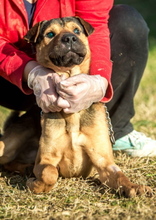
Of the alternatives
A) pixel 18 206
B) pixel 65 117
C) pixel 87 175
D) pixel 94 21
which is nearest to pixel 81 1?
pixel 94 21

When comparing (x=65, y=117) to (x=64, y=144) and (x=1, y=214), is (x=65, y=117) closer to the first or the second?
(x=64, y=144)

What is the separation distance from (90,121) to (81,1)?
3.90ft

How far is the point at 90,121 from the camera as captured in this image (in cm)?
440

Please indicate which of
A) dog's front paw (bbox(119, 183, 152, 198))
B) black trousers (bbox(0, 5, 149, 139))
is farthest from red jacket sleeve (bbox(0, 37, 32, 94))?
dog's front paw (bbox(119, 183, 152, 198))

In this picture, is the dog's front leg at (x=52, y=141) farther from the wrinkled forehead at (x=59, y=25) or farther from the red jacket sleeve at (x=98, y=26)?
the wrinkled forehead at (x=59, y=25)

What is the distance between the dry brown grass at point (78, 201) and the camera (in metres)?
3.65

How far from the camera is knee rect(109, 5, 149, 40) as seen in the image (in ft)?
17.3

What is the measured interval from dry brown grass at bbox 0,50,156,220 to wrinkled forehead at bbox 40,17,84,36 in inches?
52.5

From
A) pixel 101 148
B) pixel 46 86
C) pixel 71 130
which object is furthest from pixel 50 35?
pixel 101 148

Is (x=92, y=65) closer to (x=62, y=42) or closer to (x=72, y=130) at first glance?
(x=62, y=42)

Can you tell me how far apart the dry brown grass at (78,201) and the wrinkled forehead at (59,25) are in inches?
52.5

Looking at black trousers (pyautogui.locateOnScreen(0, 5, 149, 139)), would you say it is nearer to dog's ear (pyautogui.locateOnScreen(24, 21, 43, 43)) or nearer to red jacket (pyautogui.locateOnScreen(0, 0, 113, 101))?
red jacket (pyautogui.locateOnScreen(0, 0, 113, 101))

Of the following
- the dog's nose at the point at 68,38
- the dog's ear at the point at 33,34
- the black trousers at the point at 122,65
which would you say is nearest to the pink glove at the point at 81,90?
the dog's nose at the point at 68,38

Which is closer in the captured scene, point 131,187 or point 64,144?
point 131,187
